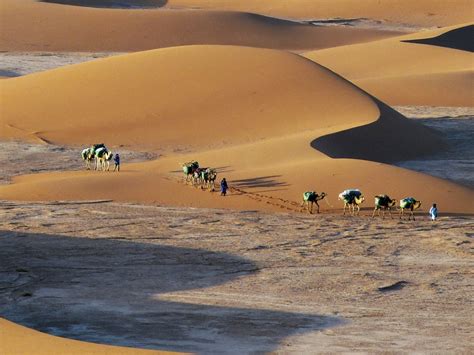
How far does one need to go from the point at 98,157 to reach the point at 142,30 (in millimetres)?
33585

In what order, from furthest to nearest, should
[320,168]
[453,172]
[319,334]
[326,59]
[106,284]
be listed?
[326,59], [453,172], [320,168], [106,284], [319,334]

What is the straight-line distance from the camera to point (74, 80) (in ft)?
109

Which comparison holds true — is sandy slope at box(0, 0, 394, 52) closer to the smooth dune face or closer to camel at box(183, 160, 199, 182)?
the smooth dune face

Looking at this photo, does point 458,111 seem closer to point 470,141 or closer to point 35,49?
point 470,141

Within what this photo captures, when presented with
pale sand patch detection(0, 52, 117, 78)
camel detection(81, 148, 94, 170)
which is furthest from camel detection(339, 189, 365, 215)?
pale sand patch detection(0, 52, 117, 78)

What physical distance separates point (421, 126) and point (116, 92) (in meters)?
7.41

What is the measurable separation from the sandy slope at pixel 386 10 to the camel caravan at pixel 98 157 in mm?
47653

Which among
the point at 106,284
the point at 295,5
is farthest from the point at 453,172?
the point at 295,5

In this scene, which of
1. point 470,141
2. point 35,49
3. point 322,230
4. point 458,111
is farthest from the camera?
point 35,49

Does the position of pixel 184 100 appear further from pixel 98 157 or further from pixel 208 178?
pixel 208 178

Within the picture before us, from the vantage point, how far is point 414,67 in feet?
154

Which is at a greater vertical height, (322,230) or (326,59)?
(326,59)

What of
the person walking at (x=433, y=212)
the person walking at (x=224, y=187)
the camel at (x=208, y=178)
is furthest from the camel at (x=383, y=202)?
the camel at (x=208, y=178)

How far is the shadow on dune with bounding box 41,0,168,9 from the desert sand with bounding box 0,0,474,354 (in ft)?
94.5
